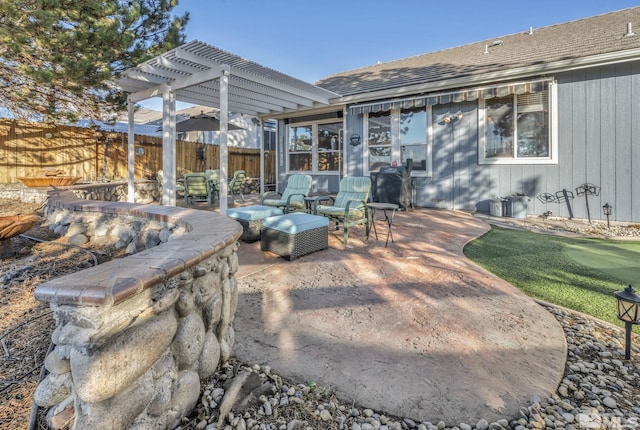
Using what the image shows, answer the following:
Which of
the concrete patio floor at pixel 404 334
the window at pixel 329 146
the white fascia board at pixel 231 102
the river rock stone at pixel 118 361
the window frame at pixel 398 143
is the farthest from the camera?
the window at pixel 329 146

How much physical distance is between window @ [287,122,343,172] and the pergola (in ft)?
4.53

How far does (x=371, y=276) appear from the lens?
11.7 ft

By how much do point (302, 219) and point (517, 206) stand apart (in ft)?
16.8

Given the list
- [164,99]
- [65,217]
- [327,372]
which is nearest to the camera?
[327,372]

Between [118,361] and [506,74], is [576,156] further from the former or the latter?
[118,361]

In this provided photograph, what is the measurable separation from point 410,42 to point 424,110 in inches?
253

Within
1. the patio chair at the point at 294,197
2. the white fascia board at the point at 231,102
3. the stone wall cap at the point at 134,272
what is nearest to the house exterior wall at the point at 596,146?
the patio chair at the point at 294,197

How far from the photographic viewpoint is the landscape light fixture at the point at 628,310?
7.04 ft

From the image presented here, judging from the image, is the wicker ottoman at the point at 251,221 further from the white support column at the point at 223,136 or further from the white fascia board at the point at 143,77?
the white fascia board at the point at 143,77

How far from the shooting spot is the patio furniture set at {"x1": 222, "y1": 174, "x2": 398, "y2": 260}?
4141mm

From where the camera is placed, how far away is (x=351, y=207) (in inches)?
211

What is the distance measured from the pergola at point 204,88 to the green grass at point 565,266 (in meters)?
4.23

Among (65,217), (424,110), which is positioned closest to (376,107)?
(424,110)

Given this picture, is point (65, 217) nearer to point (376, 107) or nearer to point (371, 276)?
point (371, 276)
